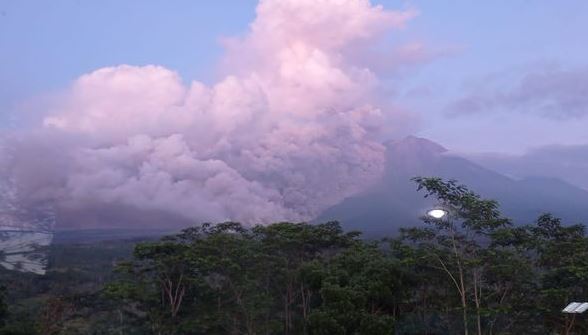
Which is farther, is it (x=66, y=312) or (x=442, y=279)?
(x=66, y=312)

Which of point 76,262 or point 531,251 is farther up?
point 531,251

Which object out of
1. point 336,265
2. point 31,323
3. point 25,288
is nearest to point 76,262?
point 25,288

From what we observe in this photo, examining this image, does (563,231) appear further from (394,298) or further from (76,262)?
(76,262)

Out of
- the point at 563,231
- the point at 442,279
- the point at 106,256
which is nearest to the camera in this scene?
the point at 442,279

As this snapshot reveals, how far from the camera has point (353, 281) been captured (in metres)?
21.3

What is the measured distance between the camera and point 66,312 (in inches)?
989

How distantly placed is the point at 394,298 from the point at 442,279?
2.16 m

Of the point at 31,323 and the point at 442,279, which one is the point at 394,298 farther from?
the point at 31,323

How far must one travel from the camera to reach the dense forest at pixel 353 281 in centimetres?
2008

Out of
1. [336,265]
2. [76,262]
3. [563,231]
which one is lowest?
[76,262]

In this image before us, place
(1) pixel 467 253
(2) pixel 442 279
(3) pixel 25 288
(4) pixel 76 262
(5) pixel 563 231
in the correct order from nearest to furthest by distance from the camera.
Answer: (1) pixel 467 253
(2) pixel 442 279
(5) pixel 563 231
(3) pixel 25 288
(4) pixel 76 262

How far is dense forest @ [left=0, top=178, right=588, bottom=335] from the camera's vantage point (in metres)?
20.1

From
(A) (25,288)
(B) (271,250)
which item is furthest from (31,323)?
(A) (25,288)

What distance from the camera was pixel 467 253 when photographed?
2139cm
